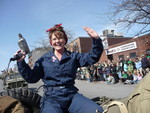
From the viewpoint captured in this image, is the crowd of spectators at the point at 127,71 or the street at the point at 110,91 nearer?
the street at the point at 110,91

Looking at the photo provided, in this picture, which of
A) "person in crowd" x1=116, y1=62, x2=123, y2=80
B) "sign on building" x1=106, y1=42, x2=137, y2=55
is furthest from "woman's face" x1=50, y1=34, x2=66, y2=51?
"sign on building" x1=106, y1=42, x2=137, y2=55

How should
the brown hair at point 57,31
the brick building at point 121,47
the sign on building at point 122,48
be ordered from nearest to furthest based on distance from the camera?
1. the brown hair at point 57,31
2. the brick building at point 121,47
3. the sign on building at point 122,48

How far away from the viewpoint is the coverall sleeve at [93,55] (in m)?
2.45

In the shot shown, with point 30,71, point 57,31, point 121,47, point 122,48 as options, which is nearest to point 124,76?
point 57,31

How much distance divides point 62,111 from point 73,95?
0.26 meters

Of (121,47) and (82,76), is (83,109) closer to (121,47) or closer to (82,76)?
(82,76)

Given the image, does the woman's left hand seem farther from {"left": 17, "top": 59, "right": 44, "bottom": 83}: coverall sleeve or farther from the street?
the street

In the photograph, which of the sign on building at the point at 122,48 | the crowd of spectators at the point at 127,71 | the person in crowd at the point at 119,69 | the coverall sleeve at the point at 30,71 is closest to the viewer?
the coverall sleeve at the point at 30,71

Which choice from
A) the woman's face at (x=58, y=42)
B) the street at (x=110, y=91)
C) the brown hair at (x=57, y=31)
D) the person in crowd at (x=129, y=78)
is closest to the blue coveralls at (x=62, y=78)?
the woman's face at (x=58, y=42)

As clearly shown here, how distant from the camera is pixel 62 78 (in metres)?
2.39

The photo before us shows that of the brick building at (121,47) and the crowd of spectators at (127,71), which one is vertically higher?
the brick building at (121,47)

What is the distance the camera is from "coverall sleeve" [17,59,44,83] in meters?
2.41

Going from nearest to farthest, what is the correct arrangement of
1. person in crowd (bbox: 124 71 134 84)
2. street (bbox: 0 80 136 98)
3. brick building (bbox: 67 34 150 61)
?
1. street (bbox: 0 80 136 98)
2. person in crowd (bbox: 124 71 134 84)
3. brick building (bbox: 67 34 150 61)

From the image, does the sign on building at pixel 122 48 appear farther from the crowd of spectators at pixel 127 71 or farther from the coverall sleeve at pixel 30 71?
the coverall sleeve at pixel 30 71
